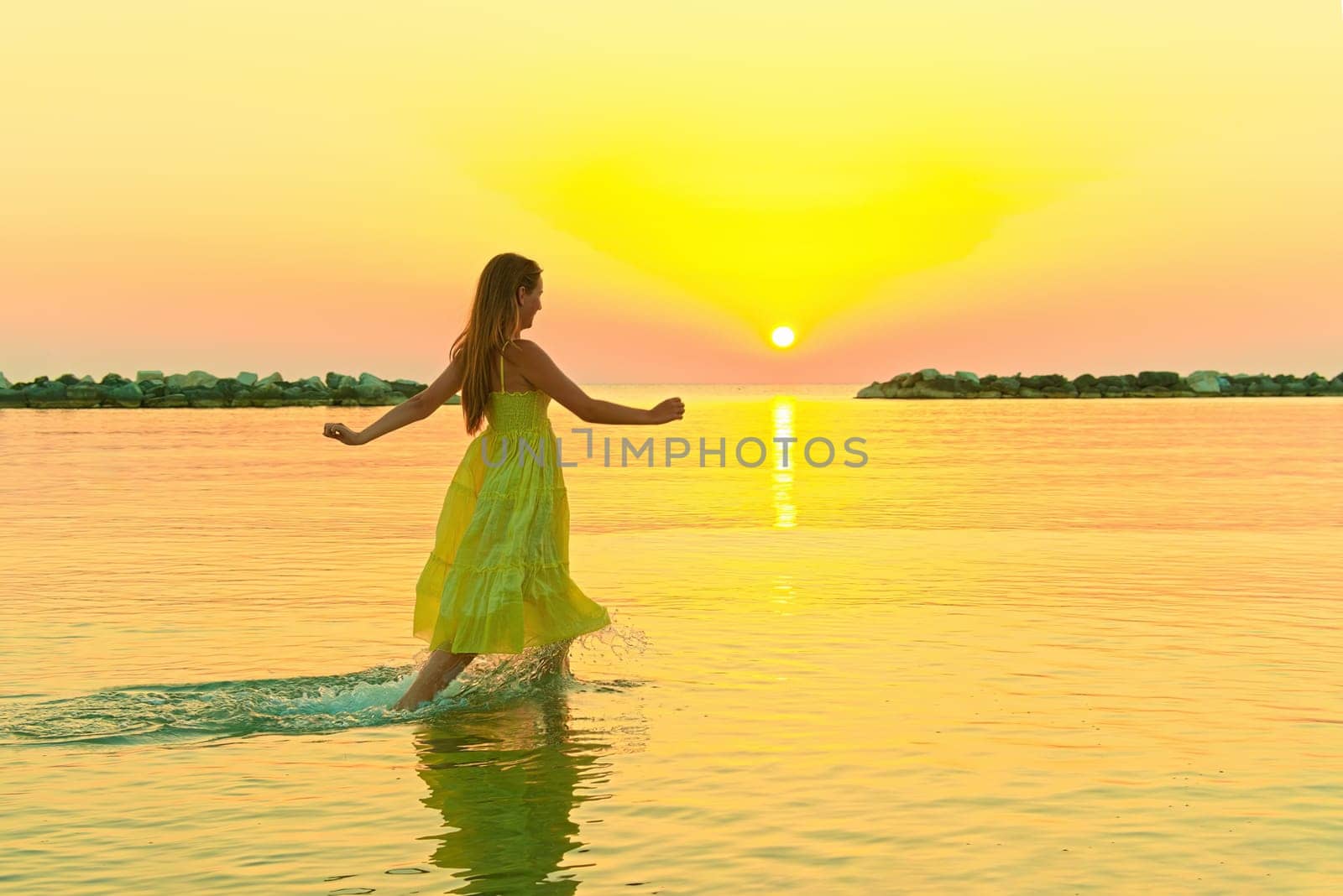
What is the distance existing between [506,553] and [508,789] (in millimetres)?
1786

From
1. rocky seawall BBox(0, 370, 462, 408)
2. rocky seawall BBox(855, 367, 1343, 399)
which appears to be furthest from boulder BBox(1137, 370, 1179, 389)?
rocky seawall BBox(0, 370, 462, 408)

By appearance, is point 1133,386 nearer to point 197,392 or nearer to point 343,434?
point 197,392

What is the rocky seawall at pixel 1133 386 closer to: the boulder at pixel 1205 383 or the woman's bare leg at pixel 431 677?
the boulder at pixel 1205 383

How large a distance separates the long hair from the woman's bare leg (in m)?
1.40

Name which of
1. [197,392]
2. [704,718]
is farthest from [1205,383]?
[704,718]

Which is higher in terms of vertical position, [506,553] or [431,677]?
[506,553]

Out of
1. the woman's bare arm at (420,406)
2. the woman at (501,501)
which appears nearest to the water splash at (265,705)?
the woman at (501,501)

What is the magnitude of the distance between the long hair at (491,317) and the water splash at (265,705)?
1.72 meters

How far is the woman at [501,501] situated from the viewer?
26.3 ft

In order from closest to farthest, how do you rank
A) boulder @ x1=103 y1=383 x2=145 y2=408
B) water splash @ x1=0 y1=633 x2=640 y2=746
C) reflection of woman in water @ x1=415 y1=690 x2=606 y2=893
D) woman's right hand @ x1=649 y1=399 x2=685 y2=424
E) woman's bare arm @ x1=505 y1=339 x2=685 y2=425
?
1. reflection of woman in water @ x1=415 y1=690 x2=606 y2=893
2. woman's right hand @ x1=649 y1=399 x2=685 y2=424
3. water splash @ x1=0 y1=633 x2=640 y2=746
4. woman's bare arm @ x1=505 y1=339 x2=685 y2=425
5. boulder @ x1=103 y1=383 x2=145 y2=408

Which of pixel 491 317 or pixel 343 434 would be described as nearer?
pixel 343 434

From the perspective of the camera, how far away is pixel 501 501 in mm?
8297

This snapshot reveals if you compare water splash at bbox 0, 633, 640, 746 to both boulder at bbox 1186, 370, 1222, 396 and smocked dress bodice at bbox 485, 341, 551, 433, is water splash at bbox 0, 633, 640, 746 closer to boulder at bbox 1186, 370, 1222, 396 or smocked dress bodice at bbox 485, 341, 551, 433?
smocked dress bodice at bbox 485, 341, 551, 433

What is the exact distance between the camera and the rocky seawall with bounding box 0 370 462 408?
96875 millimetres
